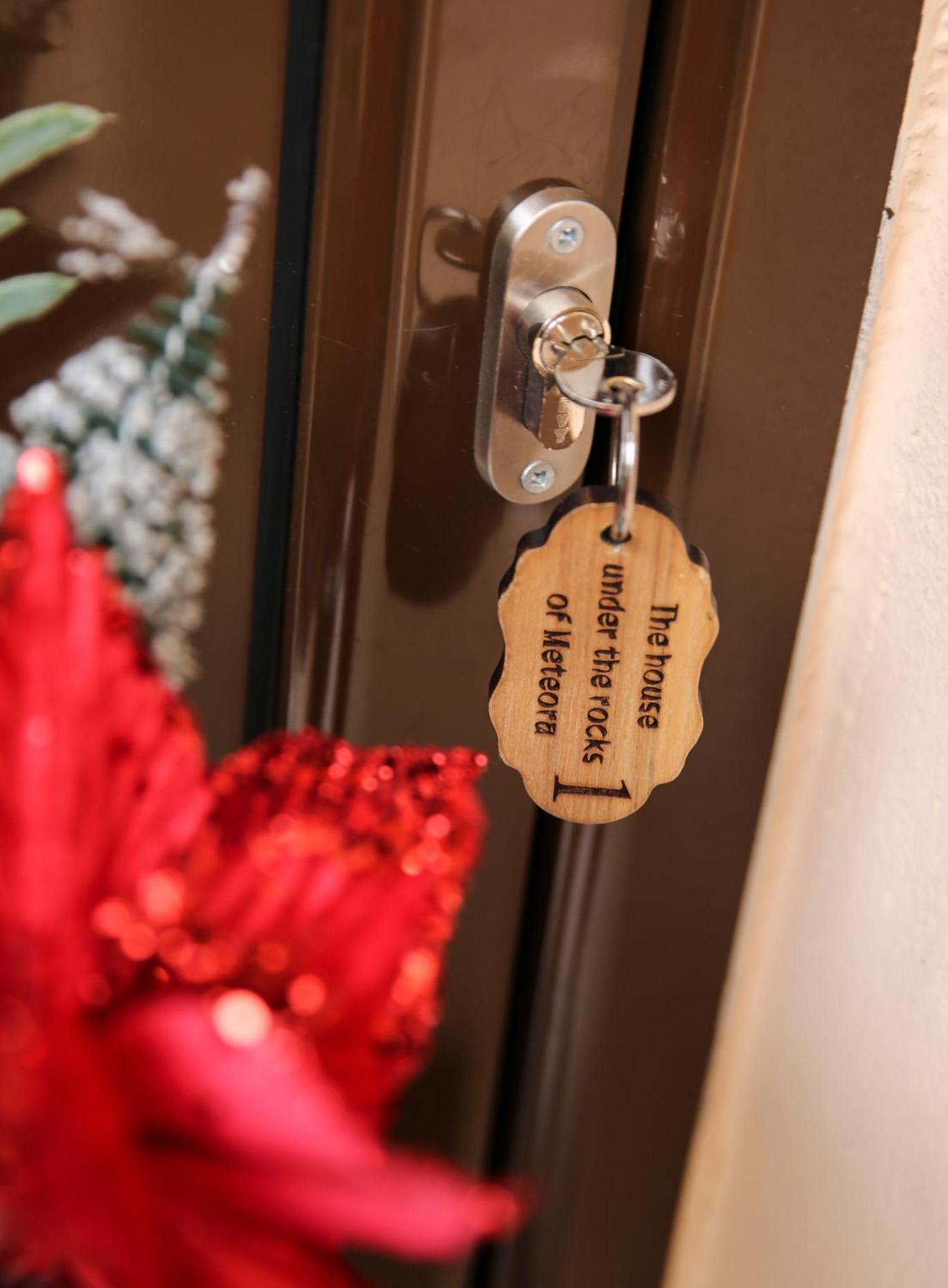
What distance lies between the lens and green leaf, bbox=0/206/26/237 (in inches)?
13.4

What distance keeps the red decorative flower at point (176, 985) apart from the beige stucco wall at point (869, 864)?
186 millimetres

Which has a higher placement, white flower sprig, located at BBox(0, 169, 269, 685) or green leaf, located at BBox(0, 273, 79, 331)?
green leaf, located at BBox(0, 273, 79, 331)

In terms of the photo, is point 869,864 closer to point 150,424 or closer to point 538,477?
point 538,477

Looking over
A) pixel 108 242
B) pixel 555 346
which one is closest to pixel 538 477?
pixel 555 346

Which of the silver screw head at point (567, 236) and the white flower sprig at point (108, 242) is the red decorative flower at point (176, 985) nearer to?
the white flower sprig at point (108, 242)

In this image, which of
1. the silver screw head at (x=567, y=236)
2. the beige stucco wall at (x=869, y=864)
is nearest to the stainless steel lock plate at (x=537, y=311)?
the silver screw head at (x=567, y=236)

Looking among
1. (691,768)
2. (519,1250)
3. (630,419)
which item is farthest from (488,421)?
(519,1250)

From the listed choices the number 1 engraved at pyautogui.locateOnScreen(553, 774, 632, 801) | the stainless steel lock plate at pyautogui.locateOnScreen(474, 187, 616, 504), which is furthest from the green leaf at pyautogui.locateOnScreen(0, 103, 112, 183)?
the number 1 engraved at pyautogui.locateOnScreen(553, 774, 632, 801)

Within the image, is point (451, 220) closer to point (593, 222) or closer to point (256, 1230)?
point (593, 222)

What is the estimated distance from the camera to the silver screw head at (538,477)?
1.27 feet

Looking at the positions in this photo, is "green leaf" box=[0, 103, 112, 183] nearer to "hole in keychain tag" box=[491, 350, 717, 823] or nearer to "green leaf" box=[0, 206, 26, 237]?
"green leaf" box=[0, 206, 26, 237]

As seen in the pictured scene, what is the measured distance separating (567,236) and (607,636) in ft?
0.41

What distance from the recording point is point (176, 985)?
265mm

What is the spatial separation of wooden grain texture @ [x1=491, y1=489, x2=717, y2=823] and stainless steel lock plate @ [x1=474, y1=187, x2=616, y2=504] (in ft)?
0.16
